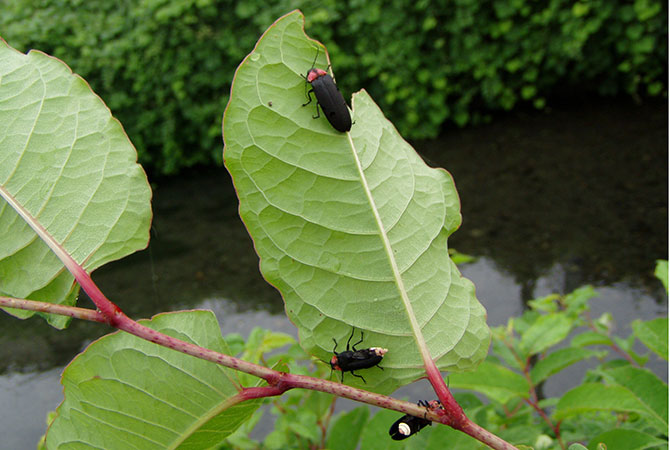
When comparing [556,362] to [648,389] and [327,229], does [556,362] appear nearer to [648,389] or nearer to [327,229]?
[648,389]

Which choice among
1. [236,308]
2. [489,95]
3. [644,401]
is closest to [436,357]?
[644,401]

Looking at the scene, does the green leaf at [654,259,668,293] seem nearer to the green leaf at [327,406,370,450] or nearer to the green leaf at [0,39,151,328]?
the green leaf at [327,406,370,450]

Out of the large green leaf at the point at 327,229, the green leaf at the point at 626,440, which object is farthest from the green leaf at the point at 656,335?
the large green leaf at the point at 327,229

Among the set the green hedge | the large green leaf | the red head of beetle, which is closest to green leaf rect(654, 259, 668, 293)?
the large green leaf

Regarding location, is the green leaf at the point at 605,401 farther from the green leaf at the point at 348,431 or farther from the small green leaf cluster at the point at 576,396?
the green leaf at the point at 348,431

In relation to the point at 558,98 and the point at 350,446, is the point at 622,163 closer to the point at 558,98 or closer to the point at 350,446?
the point at 558,98
